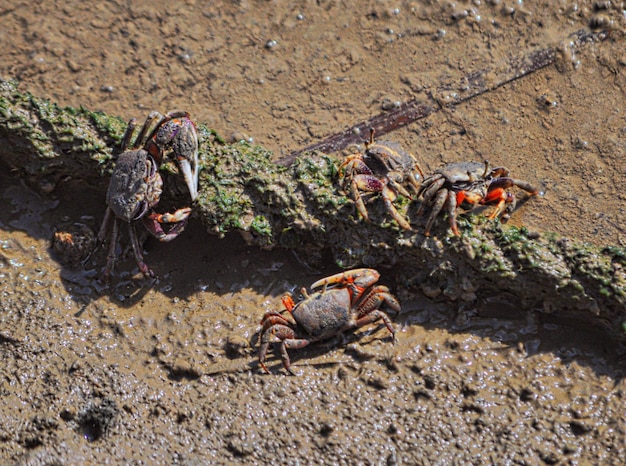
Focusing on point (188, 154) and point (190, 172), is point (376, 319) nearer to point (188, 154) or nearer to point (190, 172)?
point (190, 172)

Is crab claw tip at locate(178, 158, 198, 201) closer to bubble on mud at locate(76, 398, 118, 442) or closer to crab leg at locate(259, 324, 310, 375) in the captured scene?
crab leg at locate(259, 324, 310, 375)

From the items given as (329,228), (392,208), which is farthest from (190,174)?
(392,208)

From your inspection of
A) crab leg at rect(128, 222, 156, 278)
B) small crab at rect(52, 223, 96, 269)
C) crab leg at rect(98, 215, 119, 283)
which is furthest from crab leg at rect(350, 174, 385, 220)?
small crab at rect(52, 223, 96, 269)

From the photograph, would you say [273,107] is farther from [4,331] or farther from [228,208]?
[4,331]

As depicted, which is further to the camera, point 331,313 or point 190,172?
point 190,172

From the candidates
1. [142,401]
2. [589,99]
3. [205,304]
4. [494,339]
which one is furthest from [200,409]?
[589,99]

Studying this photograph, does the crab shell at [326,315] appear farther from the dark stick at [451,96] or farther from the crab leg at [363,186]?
the dark stick at [451,96]

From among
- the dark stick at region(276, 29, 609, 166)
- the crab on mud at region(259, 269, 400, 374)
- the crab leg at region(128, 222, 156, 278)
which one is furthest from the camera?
the dark stick at region(276, 29, 609, 166)
